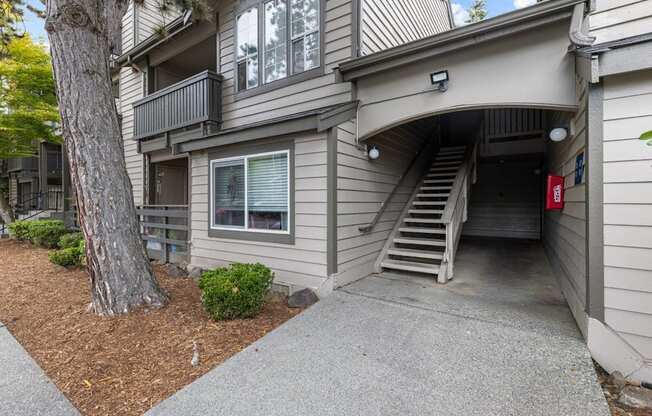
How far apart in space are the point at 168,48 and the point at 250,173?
5274mm

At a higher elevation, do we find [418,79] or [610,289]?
[418,79]

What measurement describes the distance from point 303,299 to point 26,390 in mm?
2768

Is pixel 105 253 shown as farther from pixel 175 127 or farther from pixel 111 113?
pixel 175 127

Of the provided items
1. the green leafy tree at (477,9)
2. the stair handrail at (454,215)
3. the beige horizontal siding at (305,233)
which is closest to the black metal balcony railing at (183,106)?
the beige horizontal siding at (305,233)

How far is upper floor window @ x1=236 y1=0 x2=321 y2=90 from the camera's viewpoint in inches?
210

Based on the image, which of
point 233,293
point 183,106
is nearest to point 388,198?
point 233,293

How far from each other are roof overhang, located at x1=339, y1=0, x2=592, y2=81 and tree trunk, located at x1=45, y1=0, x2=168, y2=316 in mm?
3284

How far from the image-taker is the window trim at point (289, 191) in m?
4.67

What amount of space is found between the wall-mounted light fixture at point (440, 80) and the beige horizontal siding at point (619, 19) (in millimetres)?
1416

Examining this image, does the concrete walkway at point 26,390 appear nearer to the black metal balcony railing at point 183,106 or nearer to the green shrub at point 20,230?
the black metal balcony railing at point 183,106

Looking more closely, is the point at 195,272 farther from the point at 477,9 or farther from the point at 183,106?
the point at 477,9

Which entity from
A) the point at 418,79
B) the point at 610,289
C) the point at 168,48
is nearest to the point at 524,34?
the point at 418,79

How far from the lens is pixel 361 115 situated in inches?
188

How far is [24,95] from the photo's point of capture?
31.5 feet
